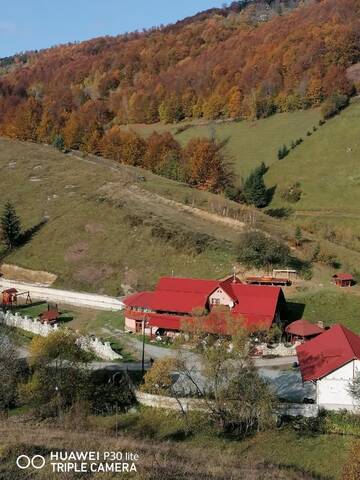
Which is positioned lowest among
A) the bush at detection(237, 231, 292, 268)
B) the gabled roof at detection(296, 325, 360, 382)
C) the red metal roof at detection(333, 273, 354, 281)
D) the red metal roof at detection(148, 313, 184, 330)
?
the red metal roof at detection(148, 313, 184, 330)

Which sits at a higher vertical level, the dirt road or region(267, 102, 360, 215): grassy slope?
region(267, 102, 360, 215): grassy slope

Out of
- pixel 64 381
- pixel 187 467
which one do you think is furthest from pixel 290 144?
pixel 187 467

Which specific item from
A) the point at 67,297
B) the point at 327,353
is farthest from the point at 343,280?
the point at 67,297

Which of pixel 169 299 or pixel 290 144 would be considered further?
pixel 290 144

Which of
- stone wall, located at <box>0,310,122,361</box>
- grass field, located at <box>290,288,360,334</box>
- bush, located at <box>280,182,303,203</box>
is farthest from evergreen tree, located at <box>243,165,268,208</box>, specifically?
stone wall, located at <box>0,310,122,361</box>

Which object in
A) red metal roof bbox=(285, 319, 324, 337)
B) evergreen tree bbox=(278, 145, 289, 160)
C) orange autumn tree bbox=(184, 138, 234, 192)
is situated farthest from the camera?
evergreen tree bbox=(278, 145, 289, 160)

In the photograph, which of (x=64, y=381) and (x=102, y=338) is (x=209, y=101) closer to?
(x=102, y=338)

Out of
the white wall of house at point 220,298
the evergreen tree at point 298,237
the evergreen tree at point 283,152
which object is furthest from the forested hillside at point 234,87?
the white wall of house at point 220,298

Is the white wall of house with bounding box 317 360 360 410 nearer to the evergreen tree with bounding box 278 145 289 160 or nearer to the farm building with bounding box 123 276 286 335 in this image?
the farm building with bounding box 123 276 286 335
